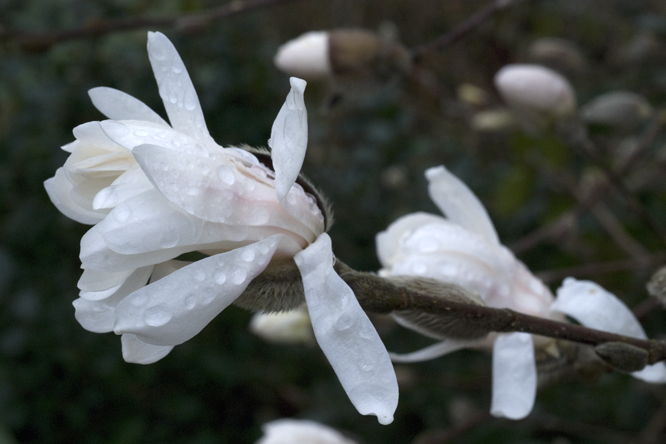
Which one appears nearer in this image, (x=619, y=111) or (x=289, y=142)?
(x=289, y=142)

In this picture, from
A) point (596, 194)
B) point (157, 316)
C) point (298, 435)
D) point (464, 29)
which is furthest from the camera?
point (596, 194)

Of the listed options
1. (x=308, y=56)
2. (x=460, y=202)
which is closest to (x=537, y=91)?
(x=308, y=56)

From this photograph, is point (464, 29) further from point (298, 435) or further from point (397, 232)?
point (298, 435)

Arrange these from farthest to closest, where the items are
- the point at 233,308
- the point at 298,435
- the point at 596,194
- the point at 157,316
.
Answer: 1. the point at 233,308
2. the point at 596,194
3. the point at 298,435
4. the point at 157,316

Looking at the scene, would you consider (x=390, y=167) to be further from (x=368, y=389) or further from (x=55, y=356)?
(x=368, y=389)

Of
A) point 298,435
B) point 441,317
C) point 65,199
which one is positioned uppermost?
point 65,199

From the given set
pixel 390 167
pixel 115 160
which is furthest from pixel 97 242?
pixel 390 167
